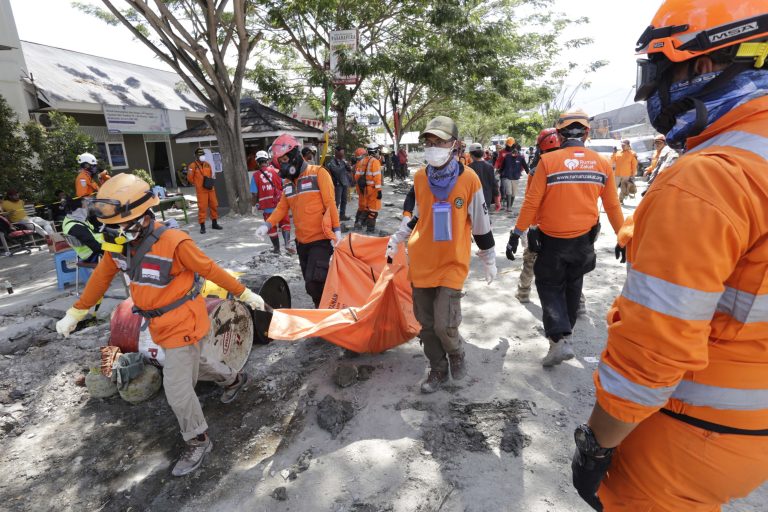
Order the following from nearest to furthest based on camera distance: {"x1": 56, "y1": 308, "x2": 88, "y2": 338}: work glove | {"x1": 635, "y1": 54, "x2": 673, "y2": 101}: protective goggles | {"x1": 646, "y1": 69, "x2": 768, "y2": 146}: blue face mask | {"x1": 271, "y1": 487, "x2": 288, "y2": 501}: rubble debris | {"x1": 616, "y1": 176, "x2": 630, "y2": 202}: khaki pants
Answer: {"x1": 646, "y1": 69, "x2": 768, "y2": 146}: blue face mask < {"x1": 635, "y1": 54, "x2": 673, "y2": 101}: protective goggles < {"x1": 271, "y1": 487, "x2": 288, "y2": 501}: rubble debris < {"x1": 56, "y1": 308, "x2": 88, "y2": 338}: work glove < {"x1": 616, "y1": 176, "x2": 630, "y2": 202}: khaki pants

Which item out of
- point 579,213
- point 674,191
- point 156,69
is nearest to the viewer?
point 674,191

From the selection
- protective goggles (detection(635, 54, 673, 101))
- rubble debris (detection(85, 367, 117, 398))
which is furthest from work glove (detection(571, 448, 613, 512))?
rubble debris (detection(85, 367, 117, 398))

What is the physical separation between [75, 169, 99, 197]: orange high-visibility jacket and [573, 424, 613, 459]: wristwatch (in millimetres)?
8427

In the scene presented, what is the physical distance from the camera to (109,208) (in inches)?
96.9

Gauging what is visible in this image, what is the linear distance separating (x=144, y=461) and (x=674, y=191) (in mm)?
3417

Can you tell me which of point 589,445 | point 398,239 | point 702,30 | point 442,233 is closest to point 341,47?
point 398,239

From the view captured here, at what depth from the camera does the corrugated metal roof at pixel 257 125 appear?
13469 millimetres

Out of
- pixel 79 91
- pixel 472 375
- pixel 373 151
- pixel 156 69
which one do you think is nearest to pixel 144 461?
pixel 472 375

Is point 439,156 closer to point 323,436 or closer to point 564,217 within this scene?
point 564,217

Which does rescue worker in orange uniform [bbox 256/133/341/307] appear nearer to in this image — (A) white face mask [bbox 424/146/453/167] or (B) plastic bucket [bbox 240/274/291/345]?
(B) plastic bucket [bbox 240/274/291/345]

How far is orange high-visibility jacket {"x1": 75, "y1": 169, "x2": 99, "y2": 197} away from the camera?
291 inches

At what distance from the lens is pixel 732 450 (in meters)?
1.11

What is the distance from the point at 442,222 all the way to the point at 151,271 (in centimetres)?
193

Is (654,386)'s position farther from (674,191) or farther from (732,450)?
(674,191)
